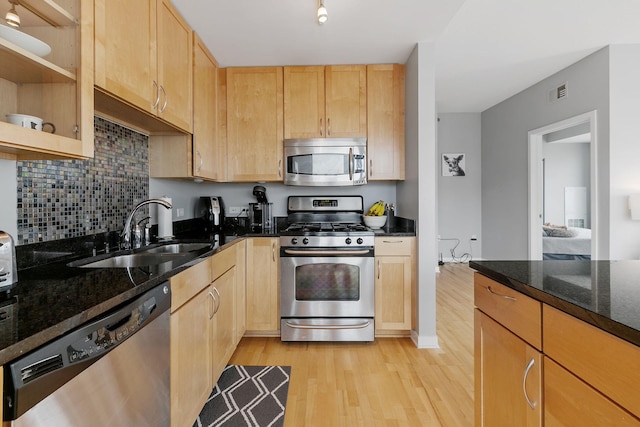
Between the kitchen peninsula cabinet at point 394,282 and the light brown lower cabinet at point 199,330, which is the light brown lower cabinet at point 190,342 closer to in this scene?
the light brown lower cabinet at point 199,330

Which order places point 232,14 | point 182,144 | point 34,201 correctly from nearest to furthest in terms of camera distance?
point 34,201 < point 232,14 < point 182,144

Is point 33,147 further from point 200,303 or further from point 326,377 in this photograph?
point 326,377

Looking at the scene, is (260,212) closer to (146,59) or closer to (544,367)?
(146,59)

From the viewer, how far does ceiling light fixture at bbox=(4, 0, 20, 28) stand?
1022mm

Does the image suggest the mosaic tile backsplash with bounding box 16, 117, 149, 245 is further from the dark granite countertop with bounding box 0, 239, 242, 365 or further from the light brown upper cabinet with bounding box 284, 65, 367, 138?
the light brown upper cabinet with bounding box 284, 65, 367, 138

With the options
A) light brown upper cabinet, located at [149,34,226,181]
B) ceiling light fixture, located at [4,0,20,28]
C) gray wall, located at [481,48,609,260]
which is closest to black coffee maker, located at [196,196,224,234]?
light brown upper cabinet, located at [149,34,226,181]

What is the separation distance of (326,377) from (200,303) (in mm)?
1041

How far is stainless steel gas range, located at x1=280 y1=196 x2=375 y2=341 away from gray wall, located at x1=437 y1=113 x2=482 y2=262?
11.7ft

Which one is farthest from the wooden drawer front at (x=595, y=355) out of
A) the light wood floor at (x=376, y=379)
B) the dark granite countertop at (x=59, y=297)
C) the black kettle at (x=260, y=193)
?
the black kettle at (x=260, y=193)

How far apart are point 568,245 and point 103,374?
19.8 feet

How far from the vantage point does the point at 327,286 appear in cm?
251

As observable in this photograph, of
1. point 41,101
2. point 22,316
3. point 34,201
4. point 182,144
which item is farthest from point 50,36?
point 182,144

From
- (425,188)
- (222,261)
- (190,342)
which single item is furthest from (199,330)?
(425,188)

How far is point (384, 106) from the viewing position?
9.07 ft
